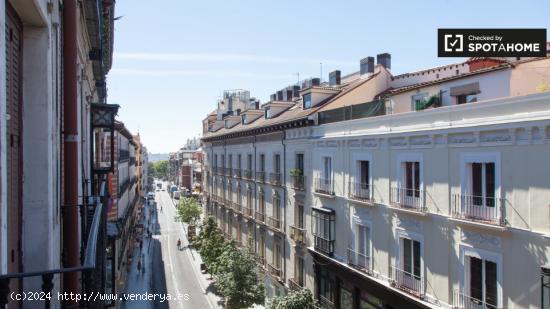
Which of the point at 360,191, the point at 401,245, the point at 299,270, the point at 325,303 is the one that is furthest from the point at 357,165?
the point at 299,270

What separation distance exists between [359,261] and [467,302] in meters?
6.36

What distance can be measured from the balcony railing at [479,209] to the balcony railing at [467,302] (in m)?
2.46

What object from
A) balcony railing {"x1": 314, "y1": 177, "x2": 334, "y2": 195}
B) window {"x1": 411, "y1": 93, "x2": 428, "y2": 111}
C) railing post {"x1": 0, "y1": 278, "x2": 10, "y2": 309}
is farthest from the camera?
balcony railing {"x1": 314, "y1": 177, "x2": 334, "y2": 195}

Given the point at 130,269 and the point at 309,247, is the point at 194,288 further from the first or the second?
the point at 309,247

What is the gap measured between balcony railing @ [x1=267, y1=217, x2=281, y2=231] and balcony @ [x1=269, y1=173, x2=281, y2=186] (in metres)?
2.35

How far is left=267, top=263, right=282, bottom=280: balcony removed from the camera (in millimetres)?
28019

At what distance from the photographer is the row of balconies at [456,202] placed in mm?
12516

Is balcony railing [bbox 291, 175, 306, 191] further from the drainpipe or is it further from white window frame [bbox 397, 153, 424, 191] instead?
the drainpipe

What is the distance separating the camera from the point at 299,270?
83.9 ft

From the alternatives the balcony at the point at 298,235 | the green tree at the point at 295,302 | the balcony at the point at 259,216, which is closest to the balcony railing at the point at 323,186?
the balcony at the point at 298,235

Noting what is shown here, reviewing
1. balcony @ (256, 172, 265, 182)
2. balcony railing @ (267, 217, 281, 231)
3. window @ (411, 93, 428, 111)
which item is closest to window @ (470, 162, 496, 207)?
window @ (411, 93, 428, 111)

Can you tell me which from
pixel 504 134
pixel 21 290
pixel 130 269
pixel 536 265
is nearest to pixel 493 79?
pixel 504 134

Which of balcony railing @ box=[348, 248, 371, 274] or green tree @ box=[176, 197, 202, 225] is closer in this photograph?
balcony railing @ box=[348, 248, 371, 274]

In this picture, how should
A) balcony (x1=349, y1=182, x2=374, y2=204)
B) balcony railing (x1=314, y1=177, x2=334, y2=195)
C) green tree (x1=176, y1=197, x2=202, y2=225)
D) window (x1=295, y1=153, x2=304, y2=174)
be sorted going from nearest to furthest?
balcony (x1=349, y1=182, x2=374, y2=204) < balcony railing (x1=314, y1=177, x2=334, y2=195) < window (x1=295, y1=153, x2=304, y2=174) < green tree (x1=176, y1=197, x2=202, y2=225)
